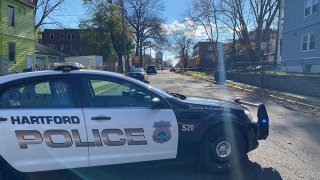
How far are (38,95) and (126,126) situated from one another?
4.15 feet

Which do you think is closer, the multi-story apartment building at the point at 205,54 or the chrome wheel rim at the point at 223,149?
the chrome wheel rim at the point at 223,149

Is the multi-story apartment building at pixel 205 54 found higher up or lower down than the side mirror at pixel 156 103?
higher up

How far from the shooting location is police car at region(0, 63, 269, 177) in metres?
4.14

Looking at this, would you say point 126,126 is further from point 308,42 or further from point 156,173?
point 308,42

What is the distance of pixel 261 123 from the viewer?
5516 millimetres

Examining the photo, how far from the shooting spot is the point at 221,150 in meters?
5.05

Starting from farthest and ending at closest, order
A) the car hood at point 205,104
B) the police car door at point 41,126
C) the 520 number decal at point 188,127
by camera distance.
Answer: the car hood at point 205,104, the 520 number decal at point 188,127, the police car door at point 41,126

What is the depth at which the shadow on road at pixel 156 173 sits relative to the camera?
4.54m

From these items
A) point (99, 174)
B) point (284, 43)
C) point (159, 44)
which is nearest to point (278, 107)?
point (99, 174)

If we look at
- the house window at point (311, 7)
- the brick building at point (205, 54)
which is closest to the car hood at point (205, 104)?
the house window at point (311, 7)

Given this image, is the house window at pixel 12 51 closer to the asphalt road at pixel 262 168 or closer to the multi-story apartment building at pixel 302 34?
the multi-story apartment building at pixel 302 34

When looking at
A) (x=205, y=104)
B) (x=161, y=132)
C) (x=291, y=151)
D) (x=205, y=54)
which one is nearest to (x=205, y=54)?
(x=205, y=54)

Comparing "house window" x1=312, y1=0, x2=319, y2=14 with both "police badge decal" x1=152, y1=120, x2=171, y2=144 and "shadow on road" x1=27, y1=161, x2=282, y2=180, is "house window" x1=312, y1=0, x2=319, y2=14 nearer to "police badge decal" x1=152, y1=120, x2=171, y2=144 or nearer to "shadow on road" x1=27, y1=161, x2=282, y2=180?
"shadow on road" x1=27, y1=161, x2=282, y2=180

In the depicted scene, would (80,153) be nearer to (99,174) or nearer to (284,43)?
(99,174)
